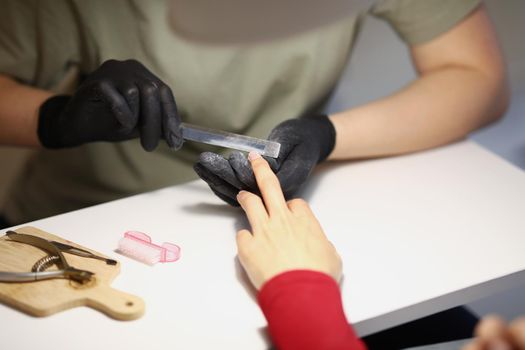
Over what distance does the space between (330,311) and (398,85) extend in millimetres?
985

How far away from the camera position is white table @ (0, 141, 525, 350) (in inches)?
21.7

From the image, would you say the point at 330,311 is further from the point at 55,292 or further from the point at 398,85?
the point at 398,85

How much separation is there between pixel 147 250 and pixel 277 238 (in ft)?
0.46

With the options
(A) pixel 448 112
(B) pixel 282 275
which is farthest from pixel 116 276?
(A) pixel 448 112

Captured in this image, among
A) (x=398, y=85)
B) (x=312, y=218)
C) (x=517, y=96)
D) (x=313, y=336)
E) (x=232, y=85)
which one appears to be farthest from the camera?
(x=517, y=96)

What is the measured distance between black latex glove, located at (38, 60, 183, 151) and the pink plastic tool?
0.47 ft

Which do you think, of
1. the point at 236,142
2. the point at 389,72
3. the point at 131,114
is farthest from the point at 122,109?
the point at 389,72

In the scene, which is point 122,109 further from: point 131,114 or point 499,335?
point 499,335

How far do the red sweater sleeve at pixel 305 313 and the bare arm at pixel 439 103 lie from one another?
314 millimetres

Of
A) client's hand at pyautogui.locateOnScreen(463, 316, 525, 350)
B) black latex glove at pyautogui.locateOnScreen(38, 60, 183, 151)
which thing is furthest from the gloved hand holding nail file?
client's hand at pyautogui.locateOnScreen(463, 316, 525, 350)

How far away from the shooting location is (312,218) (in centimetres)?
65

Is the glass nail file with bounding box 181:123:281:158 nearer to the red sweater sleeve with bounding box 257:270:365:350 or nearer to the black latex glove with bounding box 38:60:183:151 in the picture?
the black latex glove with bounding box 38:60:183:151

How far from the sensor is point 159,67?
922mm

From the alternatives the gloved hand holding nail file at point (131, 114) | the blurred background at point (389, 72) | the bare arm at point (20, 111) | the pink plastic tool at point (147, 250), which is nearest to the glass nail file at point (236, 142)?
the gloved hand holding nail file at point (131, 114)
